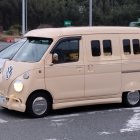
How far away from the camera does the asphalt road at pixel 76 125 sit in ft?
28.3

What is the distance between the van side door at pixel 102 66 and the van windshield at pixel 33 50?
3.07ft

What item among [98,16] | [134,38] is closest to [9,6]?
[98,16]

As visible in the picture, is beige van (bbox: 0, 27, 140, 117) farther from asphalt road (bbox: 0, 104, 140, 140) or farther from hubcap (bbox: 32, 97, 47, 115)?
asphalt road (bbox: 0, 104, 140, 140)

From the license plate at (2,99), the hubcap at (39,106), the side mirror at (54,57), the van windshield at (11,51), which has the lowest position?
the hubcap at (39,106)

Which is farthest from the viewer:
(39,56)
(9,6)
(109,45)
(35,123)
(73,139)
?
(9,6)

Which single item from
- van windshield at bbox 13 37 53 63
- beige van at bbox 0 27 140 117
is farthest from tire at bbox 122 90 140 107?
van windshield at bbox 13 37 53 63

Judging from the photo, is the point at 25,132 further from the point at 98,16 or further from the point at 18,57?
the point at 98,16

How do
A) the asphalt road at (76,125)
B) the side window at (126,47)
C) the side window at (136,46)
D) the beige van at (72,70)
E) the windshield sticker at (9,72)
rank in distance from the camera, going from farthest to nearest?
1. the side window at (136,46)
2. the side window at (126,47)
3. the windshield sticker at (9,72)
4. the beige van at (72,70)
5. the asphalt road at (76,125)

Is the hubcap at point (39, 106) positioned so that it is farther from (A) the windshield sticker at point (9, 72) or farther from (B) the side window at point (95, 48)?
(B) the side window at point (95, 48)

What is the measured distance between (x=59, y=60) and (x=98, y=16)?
2965 inches

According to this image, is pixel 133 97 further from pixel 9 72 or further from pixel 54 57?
pixel 9 72

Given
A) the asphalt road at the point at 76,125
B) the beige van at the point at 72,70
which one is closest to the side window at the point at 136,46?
the beige van at the point at 72,70

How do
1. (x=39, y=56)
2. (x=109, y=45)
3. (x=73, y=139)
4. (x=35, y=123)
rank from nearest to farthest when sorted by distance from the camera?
(x=73, y=139) → (x=35, y=123) → (x=39, y=56) → (x=109, y=45)

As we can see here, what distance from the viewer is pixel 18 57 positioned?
423 inches
